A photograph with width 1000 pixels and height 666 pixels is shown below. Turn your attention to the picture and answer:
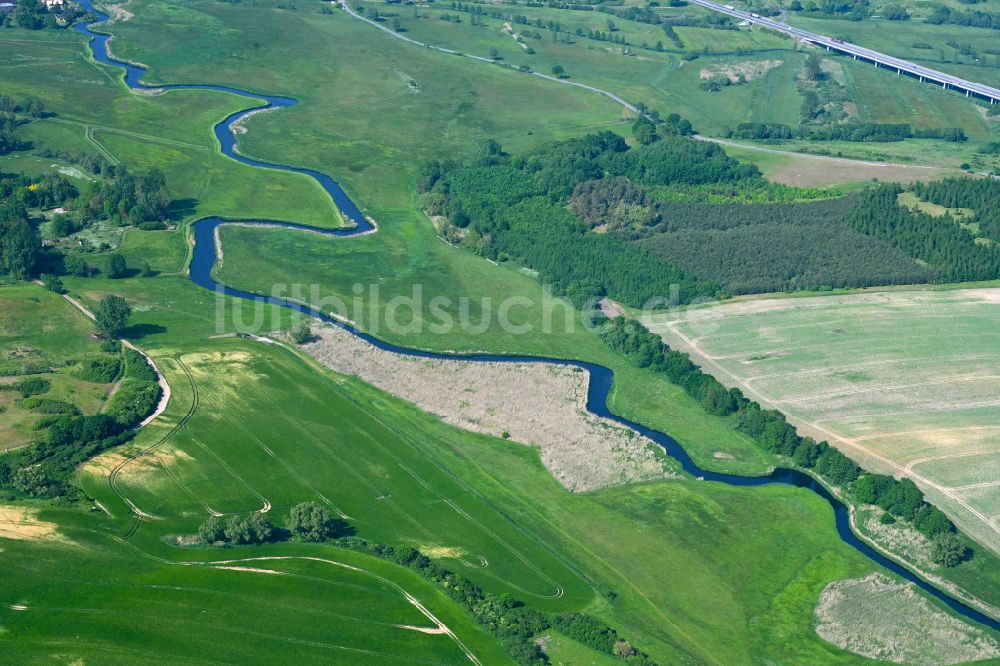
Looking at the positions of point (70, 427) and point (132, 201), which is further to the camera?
point (132, 201)

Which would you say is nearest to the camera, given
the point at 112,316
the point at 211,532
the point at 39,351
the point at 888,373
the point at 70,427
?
the point at 211,532

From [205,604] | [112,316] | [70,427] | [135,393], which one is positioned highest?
[112,316]

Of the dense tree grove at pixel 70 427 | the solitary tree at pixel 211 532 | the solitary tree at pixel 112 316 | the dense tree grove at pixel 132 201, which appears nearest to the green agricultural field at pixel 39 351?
the dense tree grove at pixel 70 427

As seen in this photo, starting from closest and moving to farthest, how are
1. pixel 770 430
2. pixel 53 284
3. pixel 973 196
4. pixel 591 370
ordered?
pixel 770 430 < pixel 591 370 < pixel 53 284 < pixel 973 196

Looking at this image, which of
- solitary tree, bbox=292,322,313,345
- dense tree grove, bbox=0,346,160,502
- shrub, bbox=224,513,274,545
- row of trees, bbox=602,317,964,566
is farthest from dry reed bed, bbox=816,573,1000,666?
dense tree grove, bbox=0,346,160,502

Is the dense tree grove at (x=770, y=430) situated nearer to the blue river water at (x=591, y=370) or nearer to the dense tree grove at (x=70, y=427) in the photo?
the blue river water at (x=591, y=370)

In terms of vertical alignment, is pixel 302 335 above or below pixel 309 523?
above

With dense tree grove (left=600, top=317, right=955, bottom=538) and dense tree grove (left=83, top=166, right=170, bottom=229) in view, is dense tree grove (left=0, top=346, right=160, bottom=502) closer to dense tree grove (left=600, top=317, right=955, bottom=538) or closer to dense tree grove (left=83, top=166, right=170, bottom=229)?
dense tree grove (left=83, top=166, right=170, bottom=229)

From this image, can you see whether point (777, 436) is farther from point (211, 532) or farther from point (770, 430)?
point (211, 532)

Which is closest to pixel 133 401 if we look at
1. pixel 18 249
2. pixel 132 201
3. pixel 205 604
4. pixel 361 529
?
pixel 361 529
